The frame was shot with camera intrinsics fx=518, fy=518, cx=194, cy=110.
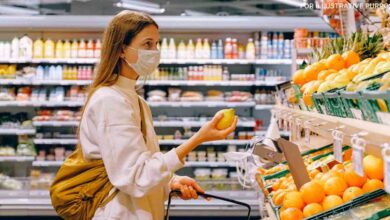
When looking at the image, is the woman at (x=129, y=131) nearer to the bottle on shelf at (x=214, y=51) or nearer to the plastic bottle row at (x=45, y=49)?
the bottle on shelf at (x=214, y=51)

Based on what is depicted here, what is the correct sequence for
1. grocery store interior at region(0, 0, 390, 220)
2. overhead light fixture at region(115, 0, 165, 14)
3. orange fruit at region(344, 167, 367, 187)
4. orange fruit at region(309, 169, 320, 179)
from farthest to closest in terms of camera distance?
overhead light fixture at region(115, 0, 165, 14)
grocery store interior at region(0, 0, 390, 220)
orange fruit at region(309, 169, 320, 179)
orange fruit at region(344, 167, 367, 187)

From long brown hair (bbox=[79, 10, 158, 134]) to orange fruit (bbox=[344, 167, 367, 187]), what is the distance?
91 centimetres

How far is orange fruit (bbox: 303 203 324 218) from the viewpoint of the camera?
1.64 m

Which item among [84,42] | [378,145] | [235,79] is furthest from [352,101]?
[84,42]

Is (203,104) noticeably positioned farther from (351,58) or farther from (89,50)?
(351,58)

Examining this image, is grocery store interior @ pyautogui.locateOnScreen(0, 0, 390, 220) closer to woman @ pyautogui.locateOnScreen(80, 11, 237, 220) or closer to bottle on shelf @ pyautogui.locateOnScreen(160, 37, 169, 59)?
bottle on shelf @ pyautogui.locateOnScreen(160, 37, 169, 59)

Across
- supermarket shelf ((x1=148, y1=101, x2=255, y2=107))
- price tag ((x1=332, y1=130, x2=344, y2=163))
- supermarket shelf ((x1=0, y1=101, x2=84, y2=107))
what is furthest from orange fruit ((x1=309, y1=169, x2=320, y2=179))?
supermarket shelf ((x1=0, y1=101, x2=84, y2=107))

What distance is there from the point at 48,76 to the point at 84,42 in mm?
618

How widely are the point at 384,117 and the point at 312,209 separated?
565 mm

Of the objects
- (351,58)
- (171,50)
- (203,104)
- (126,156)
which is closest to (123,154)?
(126,156)

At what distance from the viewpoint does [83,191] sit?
6.30 feet

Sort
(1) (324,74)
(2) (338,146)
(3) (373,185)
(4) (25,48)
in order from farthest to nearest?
(4) (25,48), (1) (324,74), (3) (373,185), (2) (338,146)

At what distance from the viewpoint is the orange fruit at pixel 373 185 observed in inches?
59.3

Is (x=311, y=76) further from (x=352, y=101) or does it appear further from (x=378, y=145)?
(x=378, y=145)
